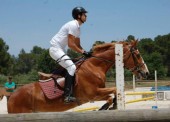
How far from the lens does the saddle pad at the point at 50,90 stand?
6.29 m

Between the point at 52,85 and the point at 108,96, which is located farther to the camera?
the point at 52,85

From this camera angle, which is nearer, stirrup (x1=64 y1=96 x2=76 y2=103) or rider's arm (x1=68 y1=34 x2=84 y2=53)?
stirrup (x1=64 y1=96 x2=76 y2=103)

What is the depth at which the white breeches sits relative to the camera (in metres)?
6.32

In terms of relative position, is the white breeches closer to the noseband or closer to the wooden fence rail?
the noseband

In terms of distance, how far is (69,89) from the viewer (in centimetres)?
620

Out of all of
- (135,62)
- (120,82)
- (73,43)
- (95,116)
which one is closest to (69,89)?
(73,43)

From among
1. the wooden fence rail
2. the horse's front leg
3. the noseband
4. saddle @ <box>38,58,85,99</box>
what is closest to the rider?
saddle @ <box>38,58,85,99</box>

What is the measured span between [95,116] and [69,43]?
119 inches

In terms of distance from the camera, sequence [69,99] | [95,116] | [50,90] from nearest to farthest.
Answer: [95,116]
[69,99]
[50,90]

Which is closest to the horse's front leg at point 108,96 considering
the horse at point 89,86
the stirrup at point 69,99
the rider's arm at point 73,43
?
the horse at point 89,86

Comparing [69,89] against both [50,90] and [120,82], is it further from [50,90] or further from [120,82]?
[120,82]

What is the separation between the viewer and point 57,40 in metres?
6.57

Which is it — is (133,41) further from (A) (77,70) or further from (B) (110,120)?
(B) (110,120)

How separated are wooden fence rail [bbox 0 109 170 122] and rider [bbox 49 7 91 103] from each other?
265 cm
